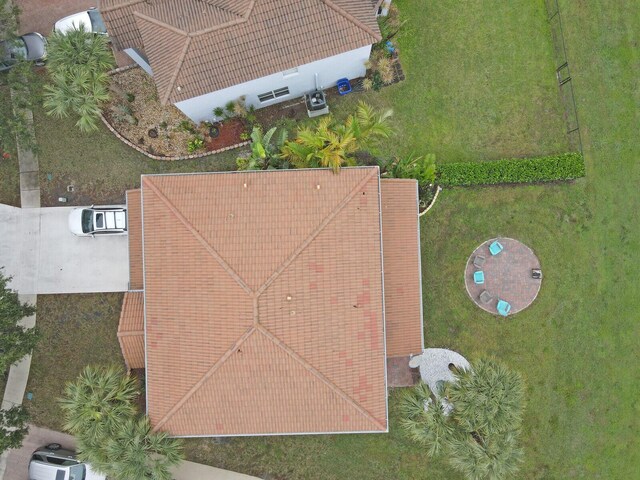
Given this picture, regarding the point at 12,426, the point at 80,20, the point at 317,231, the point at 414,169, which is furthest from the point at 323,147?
the point at 12,426

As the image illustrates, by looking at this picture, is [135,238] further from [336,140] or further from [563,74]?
[563,74]

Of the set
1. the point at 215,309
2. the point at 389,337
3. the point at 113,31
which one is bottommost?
the point at 389,337

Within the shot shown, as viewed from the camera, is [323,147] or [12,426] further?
[12,426]

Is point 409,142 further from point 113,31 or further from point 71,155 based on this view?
point 71,155

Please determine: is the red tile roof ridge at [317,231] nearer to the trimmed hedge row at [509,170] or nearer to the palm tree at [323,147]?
the palm tree at [323,147]

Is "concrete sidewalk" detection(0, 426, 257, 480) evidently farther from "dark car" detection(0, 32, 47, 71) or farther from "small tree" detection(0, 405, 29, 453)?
"dark car" detection(0, 32, 47, 71)

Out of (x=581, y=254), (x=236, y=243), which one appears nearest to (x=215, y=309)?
(x=236, y=243)

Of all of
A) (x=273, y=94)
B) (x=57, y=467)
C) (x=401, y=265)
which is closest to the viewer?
(x=401, y=265)
